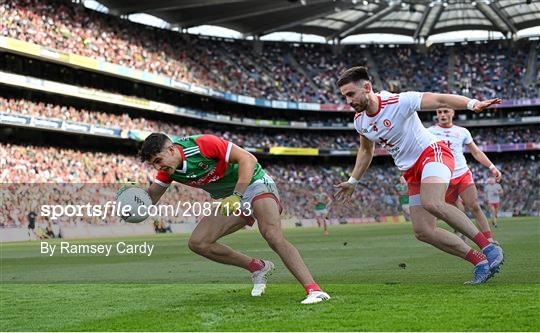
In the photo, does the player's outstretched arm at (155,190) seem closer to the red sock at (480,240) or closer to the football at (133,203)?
the football at (133,203)

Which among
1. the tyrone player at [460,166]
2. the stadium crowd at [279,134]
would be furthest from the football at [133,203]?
the stadium crowd at [279,134]

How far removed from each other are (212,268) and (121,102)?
37543 millimetres

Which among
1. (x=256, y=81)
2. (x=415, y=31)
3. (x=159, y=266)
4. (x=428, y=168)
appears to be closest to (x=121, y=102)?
(x=256, y=81)

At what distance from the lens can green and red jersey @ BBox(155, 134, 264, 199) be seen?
701 cm

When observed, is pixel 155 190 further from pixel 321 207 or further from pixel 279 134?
pixel 279 134

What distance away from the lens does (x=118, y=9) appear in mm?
52094

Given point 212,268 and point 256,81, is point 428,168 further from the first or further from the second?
point 256,81

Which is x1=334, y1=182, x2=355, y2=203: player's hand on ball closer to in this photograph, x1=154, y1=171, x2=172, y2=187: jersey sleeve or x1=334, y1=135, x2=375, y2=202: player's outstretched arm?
x1=334, y1=135, x2=375, y2=202: player's outstretched arm

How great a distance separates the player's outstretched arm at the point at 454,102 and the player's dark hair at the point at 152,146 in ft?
9.56

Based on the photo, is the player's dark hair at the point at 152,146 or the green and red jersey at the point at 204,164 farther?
the green and red jersey at the point at 204,164

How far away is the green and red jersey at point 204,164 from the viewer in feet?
23.0

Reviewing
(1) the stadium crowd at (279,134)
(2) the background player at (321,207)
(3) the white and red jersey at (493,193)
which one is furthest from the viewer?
(1) the stadium crowd at (279,134)

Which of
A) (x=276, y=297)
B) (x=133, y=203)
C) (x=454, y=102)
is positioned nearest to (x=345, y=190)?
(x=276, y=297)

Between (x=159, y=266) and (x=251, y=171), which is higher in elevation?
(x=251, y=171)
